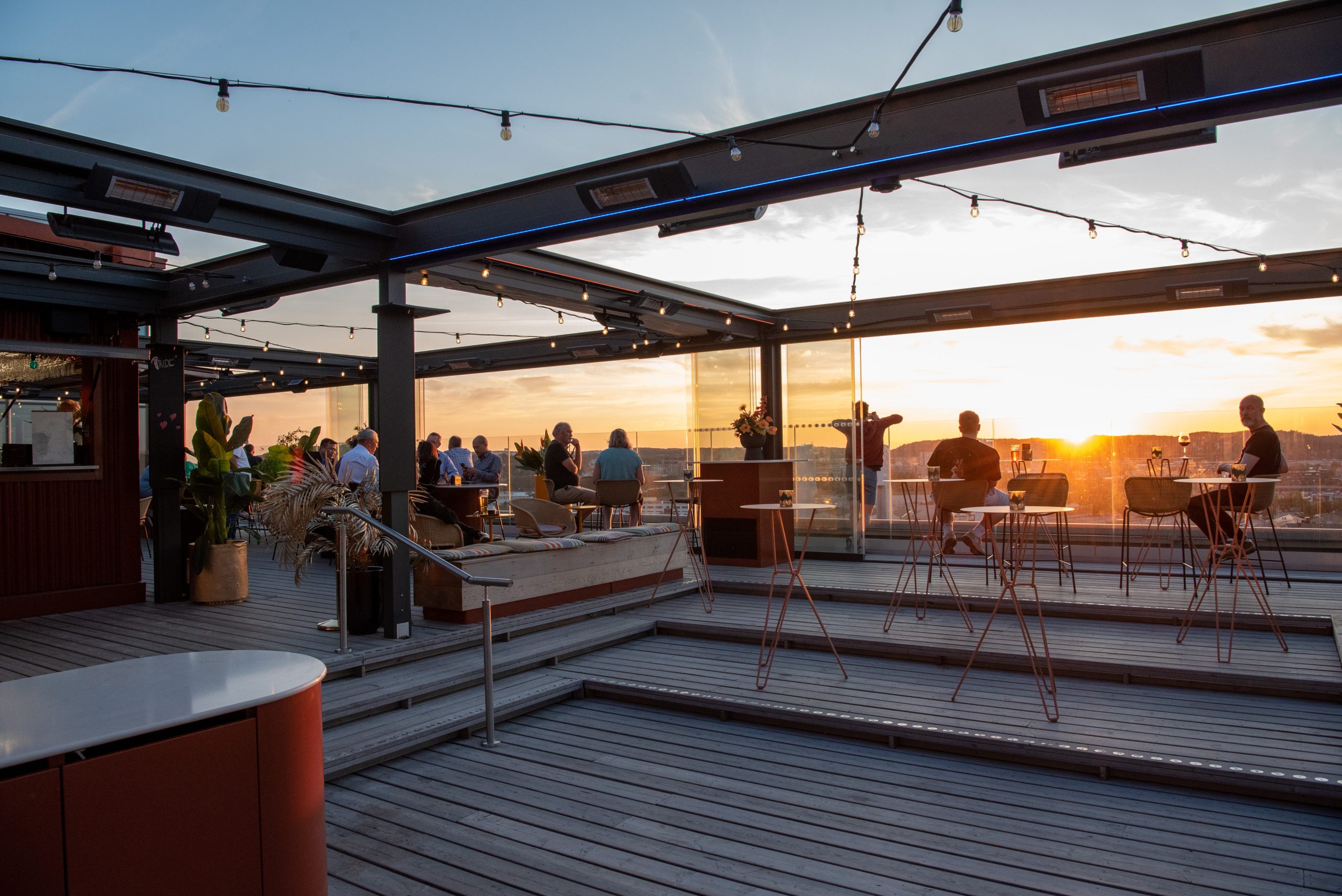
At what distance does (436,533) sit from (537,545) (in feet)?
4.49

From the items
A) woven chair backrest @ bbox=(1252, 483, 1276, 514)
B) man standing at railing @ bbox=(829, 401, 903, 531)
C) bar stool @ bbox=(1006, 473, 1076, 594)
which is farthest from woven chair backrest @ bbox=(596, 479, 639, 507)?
woven chair backrest @ bbox=(1252, 483, 1276, 514)

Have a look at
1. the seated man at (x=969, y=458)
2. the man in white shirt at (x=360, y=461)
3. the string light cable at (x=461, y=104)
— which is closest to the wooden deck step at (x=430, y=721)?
the man in white shirt at (x=360, y=461)

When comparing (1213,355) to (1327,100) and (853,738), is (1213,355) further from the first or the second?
(853,738)

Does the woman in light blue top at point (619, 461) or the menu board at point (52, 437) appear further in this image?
the woman in light blue top at point (619, 461)

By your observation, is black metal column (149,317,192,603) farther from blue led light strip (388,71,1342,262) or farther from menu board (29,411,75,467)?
blue led light strip (388,71,1342,262)

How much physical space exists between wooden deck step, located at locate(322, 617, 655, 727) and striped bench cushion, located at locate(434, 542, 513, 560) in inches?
28.0

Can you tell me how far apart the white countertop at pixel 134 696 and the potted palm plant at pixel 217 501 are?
16.6 ft

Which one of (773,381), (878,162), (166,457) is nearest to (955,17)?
(878,162)

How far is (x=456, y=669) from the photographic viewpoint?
5.16 m

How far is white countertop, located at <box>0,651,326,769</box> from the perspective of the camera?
178 cm

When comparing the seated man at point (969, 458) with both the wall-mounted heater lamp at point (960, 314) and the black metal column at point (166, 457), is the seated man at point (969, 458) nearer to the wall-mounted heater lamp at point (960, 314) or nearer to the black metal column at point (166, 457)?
the wall-mounted heater lamp at point (960, 314)

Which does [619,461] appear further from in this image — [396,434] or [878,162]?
[878,162]

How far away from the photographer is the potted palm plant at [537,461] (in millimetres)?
12453

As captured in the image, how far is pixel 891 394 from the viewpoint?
37.5 ft
